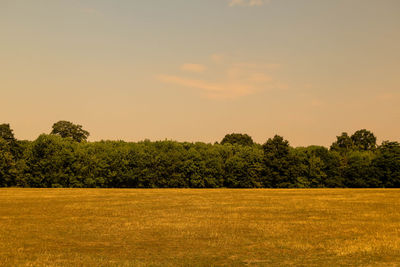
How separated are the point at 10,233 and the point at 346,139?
160 meters

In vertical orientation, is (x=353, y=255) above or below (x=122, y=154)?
below

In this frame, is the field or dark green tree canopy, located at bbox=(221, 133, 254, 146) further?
dark green tree canopy, located at bbox=(221, 133, 254, 146)

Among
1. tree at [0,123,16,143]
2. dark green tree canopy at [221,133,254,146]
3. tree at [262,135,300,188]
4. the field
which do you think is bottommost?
the field

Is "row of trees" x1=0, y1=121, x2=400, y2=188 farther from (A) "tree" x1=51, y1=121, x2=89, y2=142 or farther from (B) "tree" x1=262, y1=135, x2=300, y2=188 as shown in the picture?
(A) "tree" x1=51, y1=121, x2=89, y2=142

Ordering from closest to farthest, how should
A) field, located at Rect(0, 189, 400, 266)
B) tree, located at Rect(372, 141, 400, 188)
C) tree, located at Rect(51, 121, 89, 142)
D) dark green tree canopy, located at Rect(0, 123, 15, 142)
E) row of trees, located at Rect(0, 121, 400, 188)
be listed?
1. field, located at Rect(0, 189, 400, 266)
2. row of trees, located at Rect(0, 121, 400, 188)
3. tree, located at Rect(372, 141, 400, 188)
4. dark green tree canopy, located at Rect(0, 123, 15, 142)
5. tree, located at Rect(51, 121, 89, 142)

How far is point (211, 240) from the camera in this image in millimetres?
23234

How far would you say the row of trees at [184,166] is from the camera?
99.9 metres

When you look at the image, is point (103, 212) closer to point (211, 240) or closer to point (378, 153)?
point (211, 240)

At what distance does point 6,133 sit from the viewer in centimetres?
11038

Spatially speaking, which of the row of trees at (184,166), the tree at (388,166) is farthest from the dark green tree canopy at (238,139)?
the tree at (388,166)

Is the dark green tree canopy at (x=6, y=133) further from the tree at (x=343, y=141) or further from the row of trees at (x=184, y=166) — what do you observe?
the tree at (x=343, y=141)

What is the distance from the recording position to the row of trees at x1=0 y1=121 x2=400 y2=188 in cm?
9994

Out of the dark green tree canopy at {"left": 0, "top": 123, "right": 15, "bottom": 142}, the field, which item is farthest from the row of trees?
the field

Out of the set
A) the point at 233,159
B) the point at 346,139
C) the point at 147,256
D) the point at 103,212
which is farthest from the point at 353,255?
the point at 346,139
